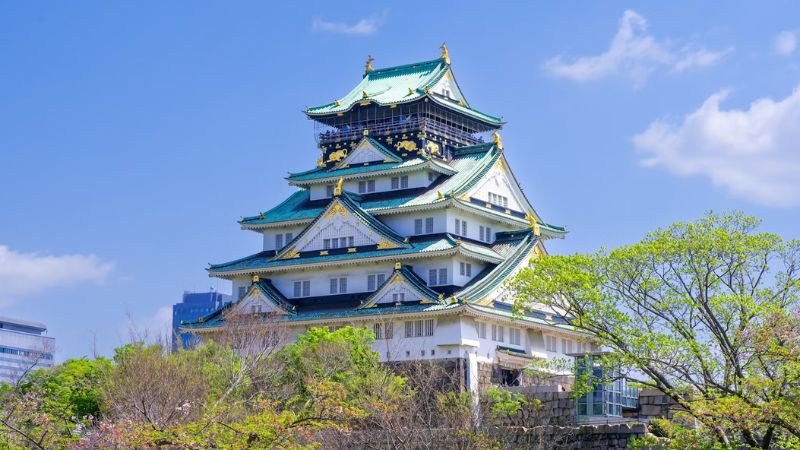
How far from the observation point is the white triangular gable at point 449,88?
256 ft

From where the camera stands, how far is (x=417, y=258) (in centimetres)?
6981

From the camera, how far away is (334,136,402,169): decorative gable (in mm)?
74938

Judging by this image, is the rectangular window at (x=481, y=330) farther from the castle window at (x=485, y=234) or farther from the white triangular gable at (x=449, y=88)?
the white triangular gable at (x=449, y=88)

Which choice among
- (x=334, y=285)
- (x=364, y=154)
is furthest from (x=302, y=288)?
(x=364, y=154)

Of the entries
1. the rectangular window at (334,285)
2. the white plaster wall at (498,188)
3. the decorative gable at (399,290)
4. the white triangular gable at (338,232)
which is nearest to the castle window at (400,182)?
the white triangular gable at (338,232)

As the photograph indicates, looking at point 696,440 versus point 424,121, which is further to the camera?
point 424,121

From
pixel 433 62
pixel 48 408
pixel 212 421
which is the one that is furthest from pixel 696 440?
pixel 433 62

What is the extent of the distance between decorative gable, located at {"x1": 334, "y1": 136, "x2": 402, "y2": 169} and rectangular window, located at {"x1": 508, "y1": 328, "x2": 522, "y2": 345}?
1163cm

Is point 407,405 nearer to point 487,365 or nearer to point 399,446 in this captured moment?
Result: point 399,446

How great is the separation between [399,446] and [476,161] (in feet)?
112

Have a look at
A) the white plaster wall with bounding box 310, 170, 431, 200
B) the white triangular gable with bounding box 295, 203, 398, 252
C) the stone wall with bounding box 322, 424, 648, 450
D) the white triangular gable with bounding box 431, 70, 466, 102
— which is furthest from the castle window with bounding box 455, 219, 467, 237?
the stone wall with bounding box 322, 424, 648, 450

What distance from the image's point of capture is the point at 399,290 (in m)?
68.3

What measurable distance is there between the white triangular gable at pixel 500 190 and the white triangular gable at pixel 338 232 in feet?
20.0

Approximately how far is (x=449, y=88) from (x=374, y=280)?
14.2 m
